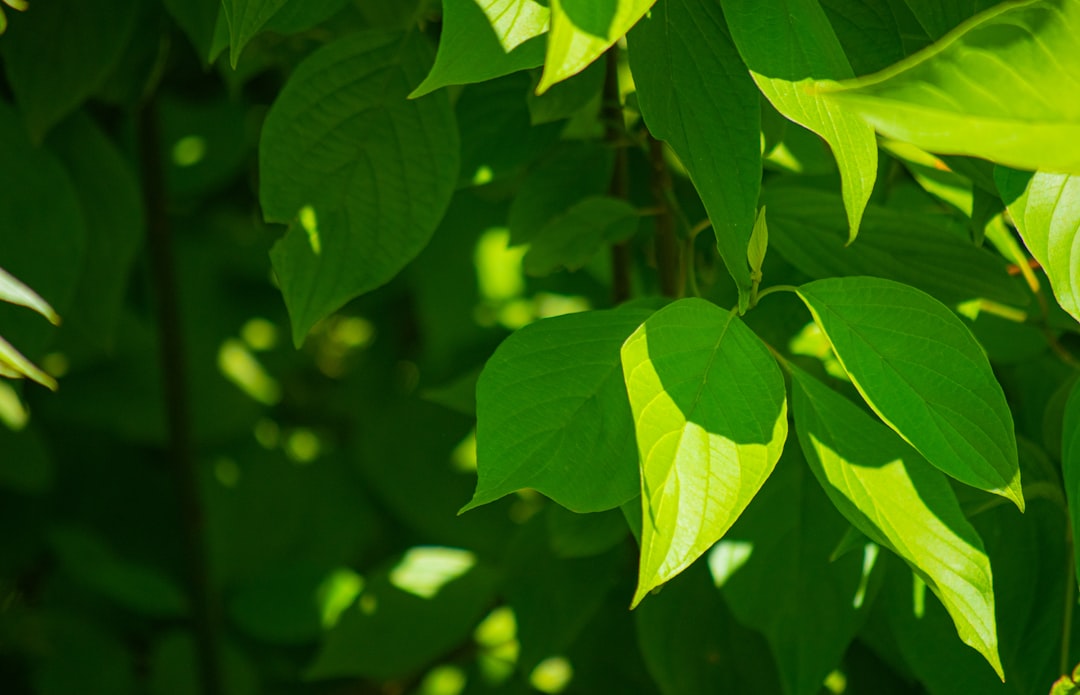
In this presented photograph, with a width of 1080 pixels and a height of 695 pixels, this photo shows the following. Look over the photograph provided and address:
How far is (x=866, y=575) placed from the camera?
1.68ft

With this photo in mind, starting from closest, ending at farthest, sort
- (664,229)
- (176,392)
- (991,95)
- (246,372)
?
1. (991,95)
2. (664,229)
3. (176,392)
4. (246,372)

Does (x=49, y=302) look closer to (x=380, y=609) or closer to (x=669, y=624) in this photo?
(x=380, y=609)

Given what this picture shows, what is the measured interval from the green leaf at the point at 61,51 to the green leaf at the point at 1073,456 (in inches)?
22.3

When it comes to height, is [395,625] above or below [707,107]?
below

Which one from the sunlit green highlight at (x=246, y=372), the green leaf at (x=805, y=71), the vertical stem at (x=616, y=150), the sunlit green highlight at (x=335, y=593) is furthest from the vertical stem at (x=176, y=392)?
the green leaf at (x=805, y=71)

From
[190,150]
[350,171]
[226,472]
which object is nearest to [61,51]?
[350,171]

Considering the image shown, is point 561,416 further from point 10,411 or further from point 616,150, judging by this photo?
point 10,411

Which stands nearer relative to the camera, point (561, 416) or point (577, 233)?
point (561, 416)

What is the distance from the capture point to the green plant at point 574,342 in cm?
35

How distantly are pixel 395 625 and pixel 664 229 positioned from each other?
0.36 m

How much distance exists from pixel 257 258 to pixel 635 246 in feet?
1.59

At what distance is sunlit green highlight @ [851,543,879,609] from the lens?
0.51 metres

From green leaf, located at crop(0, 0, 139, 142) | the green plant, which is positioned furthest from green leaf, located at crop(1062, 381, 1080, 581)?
green leaf, located at crop(0, 0, 139, 142)

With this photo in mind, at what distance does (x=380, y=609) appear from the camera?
76 centimetres
